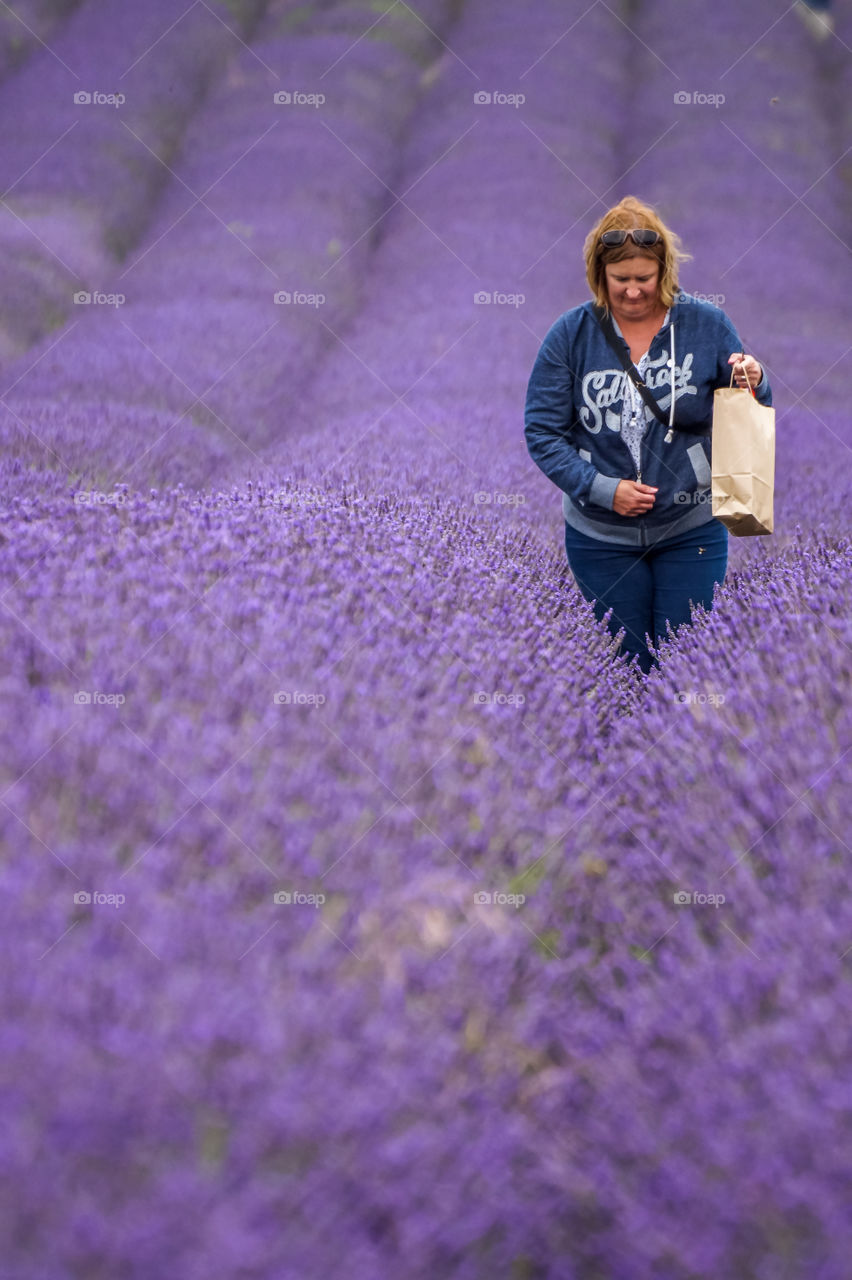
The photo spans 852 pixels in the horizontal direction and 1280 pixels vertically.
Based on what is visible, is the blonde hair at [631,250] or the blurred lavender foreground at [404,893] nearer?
the blurred lavender foreground at [404,893]

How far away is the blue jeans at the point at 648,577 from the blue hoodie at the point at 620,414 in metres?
0.06

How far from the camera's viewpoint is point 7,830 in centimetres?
115

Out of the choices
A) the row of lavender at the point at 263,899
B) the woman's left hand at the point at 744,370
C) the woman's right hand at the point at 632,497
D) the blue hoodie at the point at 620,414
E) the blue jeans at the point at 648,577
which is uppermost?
the woman's left hand at the point at 744,370

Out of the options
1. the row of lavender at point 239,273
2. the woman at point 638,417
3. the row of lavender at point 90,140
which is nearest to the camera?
the woman at point 638,417

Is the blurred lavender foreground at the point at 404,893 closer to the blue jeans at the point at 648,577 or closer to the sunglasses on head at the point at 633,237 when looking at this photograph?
the blue jeans at the point at 648,577

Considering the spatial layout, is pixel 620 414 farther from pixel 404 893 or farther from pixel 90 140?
pixel 90 140

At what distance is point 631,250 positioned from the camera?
241cm

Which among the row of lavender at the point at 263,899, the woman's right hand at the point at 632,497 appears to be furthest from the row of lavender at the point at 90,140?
the row of lavender at the point at 263,899

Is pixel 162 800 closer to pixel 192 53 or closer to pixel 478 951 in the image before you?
pixel 478 951

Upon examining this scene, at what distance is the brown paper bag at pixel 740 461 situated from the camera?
7.76ft

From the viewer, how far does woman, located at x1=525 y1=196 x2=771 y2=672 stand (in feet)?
8.13

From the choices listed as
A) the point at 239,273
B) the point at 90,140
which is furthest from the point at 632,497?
the point at 90,140

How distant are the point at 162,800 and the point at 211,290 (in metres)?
6.57

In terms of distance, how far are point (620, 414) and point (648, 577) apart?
482 mm
